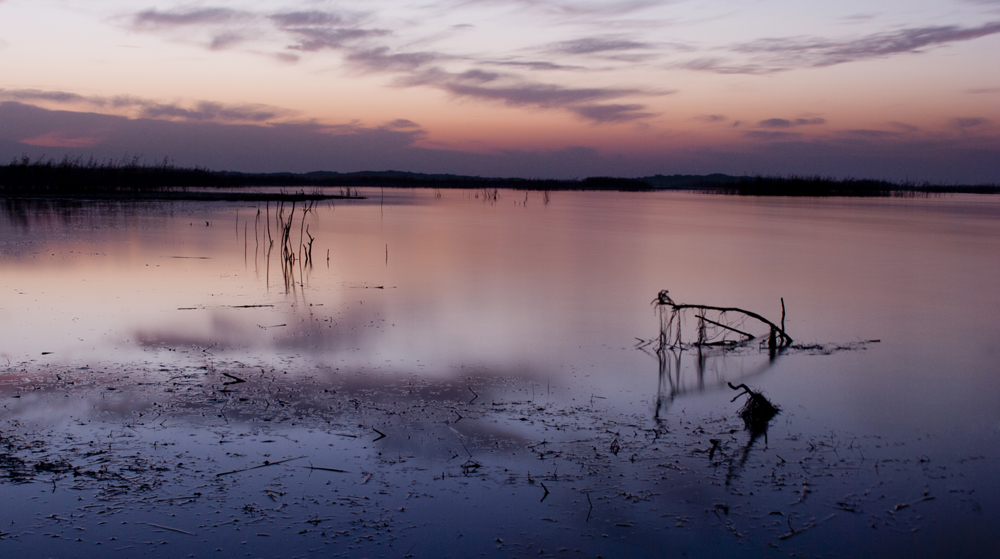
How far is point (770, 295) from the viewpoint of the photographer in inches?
462

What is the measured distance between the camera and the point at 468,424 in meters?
4.84

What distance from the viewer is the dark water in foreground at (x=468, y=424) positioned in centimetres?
348

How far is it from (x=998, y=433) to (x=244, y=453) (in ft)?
16.7

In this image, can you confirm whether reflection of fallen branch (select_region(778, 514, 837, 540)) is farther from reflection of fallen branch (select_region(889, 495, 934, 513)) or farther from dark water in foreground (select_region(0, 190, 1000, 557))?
reflection of fallen branch (select_region(889, 495, 934, 513))

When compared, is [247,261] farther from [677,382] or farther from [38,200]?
[38,200]

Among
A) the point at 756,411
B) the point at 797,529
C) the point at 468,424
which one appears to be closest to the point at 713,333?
the point at 756,411

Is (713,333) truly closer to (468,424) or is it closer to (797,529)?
(468,424)

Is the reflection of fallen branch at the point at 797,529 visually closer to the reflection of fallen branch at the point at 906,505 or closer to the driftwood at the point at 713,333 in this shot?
the reflection of fallen branch at the point at 906,505

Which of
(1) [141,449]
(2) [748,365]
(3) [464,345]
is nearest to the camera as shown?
(1) [141,449]

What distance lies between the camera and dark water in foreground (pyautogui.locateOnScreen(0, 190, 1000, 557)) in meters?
3.48

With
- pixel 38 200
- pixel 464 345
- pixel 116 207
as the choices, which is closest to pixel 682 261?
pixel 464 345

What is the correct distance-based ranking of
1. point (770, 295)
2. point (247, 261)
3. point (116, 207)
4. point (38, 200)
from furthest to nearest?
point (38, 200) → point (116, 207) → point (247, 261) → point (770, 295)

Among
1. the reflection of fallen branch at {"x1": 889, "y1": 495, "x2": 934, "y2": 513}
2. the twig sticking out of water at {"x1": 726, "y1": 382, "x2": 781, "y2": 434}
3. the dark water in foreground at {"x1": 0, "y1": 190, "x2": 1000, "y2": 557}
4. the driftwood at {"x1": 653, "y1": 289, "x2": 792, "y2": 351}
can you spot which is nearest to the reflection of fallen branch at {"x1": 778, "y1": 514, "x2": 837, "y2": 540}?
the dark water in foreground at {"x1": 0, "y1": 190, "x2": 1000, "y2": 557}

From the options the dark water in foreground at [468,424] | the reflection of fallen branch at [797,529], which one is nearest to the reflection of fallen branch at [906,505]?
the dark water in foreground at [468,424]
